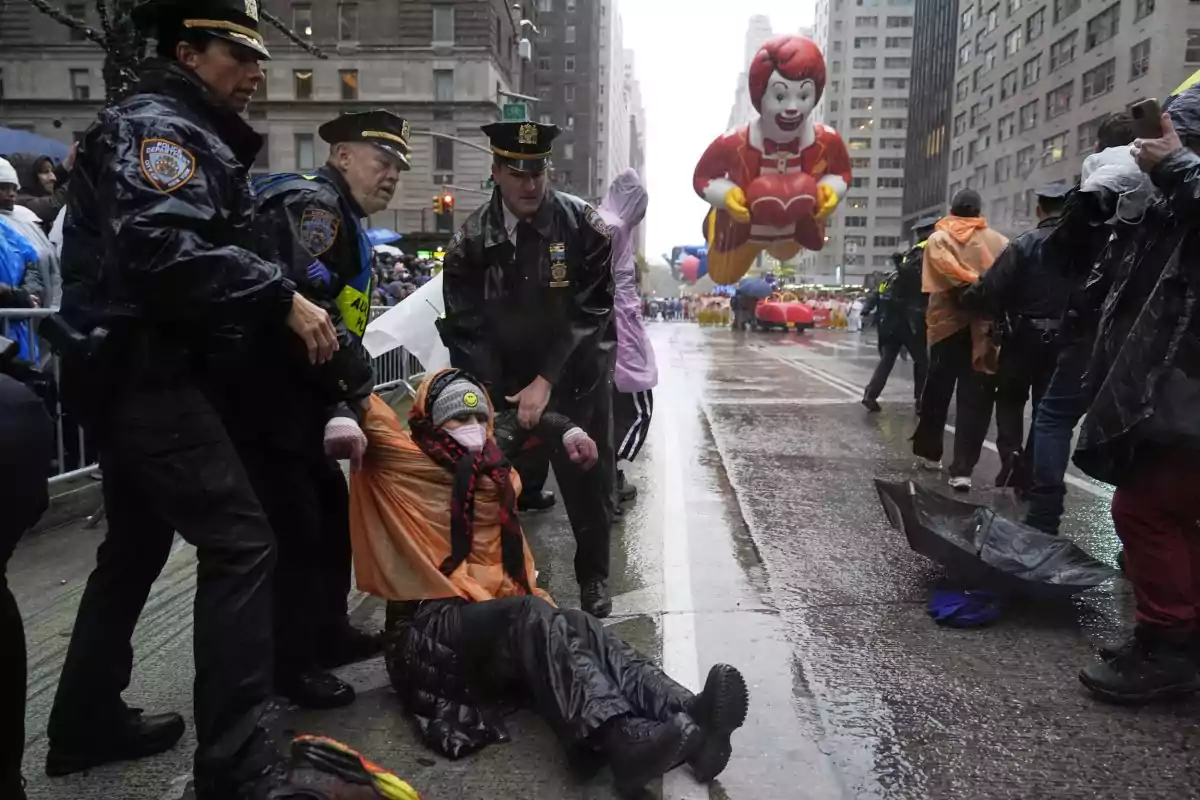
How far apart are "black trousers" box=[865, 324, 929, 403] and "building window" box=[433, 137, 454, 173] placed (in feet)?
140

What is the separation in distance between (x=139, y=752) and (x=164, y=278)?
5.02 ft

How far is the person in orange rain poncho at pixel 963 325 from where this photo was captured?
650 cm

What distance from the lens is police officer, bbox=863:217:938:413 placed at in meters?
8.91

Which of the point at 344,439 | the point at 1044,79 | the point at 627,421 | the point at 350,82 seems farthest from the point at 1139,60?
→ the point at 344,439

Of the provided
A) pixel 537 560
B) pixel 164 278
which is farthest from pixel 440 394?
pixel 537 560

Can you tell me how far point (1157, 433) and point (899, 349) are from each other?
24.3 feet

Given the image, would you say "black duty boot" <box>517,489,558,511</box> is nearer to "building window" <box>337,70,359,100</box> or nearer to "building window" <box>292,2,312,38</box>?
"building window" <box>337,70,359,100</box>

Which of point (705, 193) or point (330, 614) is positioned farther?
point (705, 193)

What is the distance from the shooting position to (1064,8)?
178 feet

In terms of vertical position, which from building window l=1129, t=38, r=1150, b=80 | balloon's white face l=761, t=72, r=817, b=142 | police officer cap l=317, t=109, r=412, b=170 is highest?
building window l=1129, t=38, r=1150, b=80

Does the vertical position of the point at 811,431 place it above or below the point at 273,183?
below

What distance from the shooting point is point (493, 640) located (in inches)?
114

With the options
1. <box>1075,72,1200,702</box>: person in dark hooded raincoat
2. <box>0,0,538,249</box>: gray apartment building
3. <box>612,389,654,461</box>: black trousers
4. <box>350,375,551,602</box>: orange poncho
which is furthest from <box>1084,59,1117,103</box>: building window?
<box>350,375,551,602</box>: orange poncho

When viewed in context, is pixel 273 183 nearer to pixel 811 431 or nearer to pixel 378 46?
pixel 811 431
